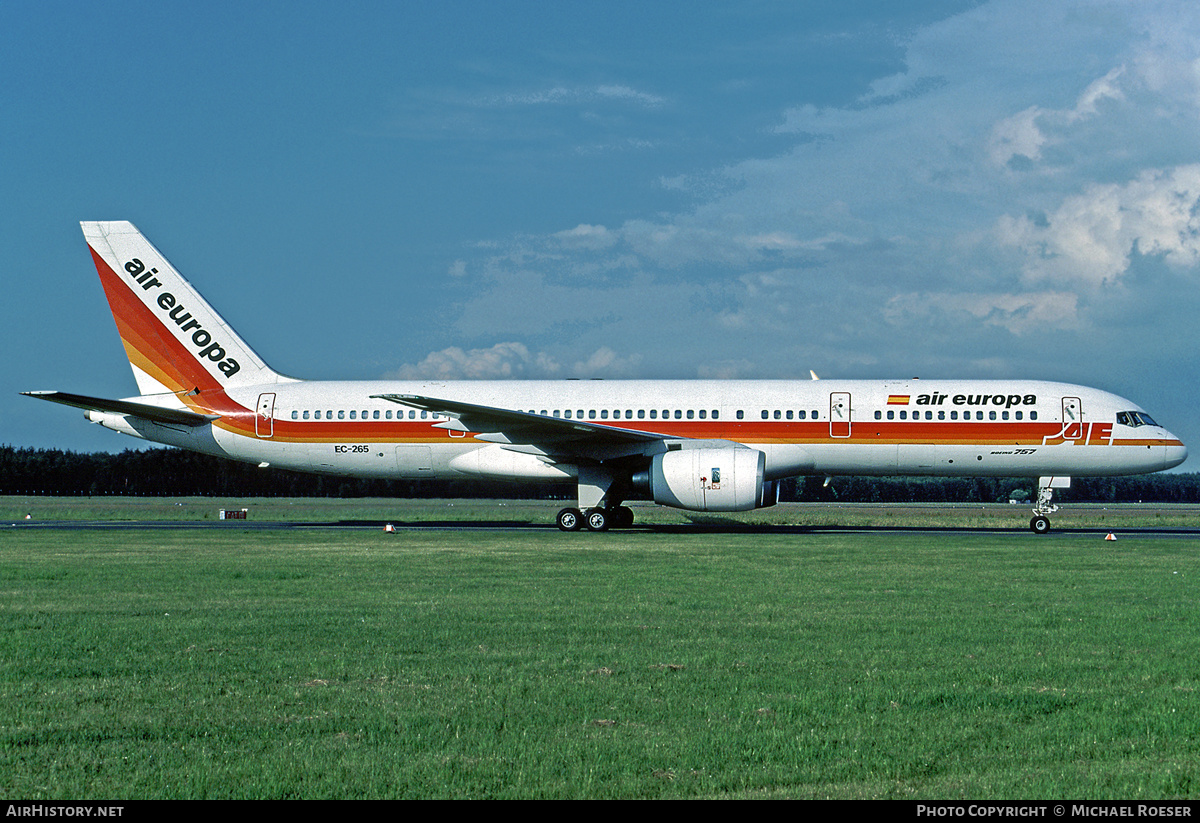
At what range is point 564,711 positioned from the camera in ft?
22.5

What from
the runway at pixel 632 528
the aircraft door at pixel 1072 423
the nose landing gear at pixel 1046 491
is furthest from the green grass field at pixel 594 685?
the nose landing gear at pixel 1046 491

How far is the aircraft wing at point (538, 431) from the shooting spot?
2692cm

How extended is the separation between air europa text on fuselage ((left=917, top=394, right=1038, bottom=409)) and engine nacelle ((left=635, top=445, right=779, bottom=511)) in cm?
581

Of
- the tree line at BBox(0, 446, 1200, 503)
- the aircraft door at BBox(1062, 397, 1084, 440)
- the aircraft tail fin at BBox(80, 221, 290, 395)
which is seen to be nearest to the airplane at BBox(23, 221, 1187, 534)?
the aircraft door at BBox(1062, 397, 1084, 440)

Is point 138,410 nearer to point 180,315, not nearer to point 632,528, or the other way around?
point 180,315

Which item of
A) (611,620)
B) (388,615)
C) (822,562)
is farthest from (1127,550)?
(388,615)

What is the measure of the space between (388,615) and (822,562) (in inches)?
366

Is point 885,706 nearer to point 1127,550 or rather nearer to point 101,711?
point 101,711

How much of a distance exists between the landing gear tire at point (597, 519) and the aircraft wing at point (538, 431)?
1.60m

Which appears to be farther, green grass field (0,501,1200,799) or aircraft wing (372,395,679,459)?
aircraft wing (372,395,679,459)

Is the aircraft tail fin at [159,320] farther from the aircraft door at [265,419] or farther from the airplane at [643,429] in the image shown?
the aircraft door at [265,419]

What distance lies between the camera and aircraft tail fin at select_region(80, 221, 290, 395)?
32.1 meters

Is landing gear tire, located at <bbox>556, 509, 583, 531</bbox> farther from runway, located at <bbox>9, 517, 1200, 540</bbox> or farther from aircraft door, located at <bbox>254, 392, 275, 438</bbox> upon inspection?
aircraft door, located at <bbox>254, 392, 275, 438</bbox>

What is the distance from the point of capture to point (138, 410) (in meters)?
30.1
